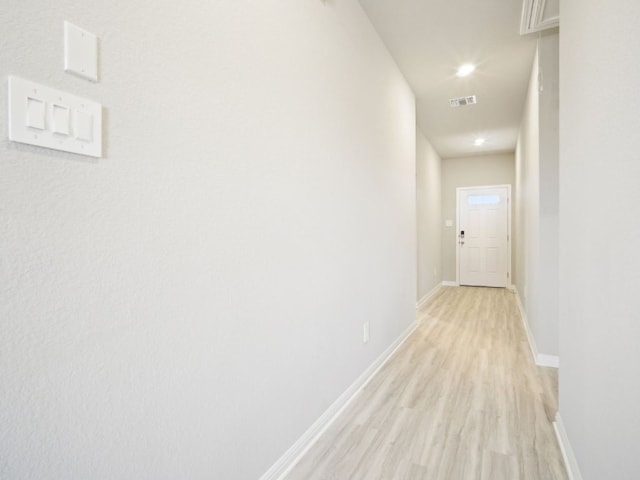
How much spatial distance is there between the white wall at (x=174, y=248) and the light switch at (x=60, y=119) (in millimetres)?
54

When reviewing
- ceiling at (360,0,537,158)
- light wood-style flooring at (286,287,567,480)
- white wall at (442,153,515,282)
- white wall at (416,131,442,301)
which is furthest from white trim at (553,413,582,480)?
white wall at (442,153,515,282)

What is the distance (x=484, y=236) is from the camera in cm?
682

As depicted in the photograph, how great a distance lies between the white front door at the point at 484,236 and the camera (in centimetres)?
666

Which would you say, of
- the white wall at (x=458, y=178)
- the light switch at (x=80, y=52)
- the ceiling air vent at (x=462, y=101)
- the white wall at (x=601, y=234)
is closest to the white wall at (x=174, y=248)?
the light switch at (x=80, y=52)

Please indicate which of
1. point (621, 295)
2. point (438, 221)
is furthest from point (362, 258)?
point (438, 221)

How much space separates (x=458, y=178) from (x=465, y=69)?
4019mm

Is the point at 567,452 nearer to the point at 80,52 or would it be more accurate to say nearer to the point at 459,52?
the point at 80,52

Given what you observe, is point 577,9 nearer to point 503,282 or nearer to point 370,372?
point 370,372

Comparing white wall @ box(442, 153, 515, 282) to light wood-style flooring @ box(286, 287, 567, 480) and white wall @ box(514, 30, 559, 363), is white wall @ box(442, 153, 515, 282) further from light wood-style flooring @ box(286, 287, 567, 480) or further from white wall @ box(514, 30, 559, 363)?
white wall @ box(514, 30, 559, 363)

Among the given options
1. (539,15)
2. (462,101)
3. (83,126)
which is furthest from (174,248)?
(462,101)

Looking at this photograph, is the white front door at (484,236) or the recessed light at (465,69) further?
the white front door at (484,236)

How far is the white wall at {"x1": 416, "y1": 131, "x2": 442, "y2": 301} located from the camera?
5379 mm

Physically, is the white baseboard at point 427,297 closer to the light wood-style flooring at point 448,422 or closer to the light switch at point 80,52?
the light wood-style flooring at point 448,422

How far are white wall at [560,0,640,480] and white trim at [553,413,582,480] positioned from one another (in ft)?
0.20
